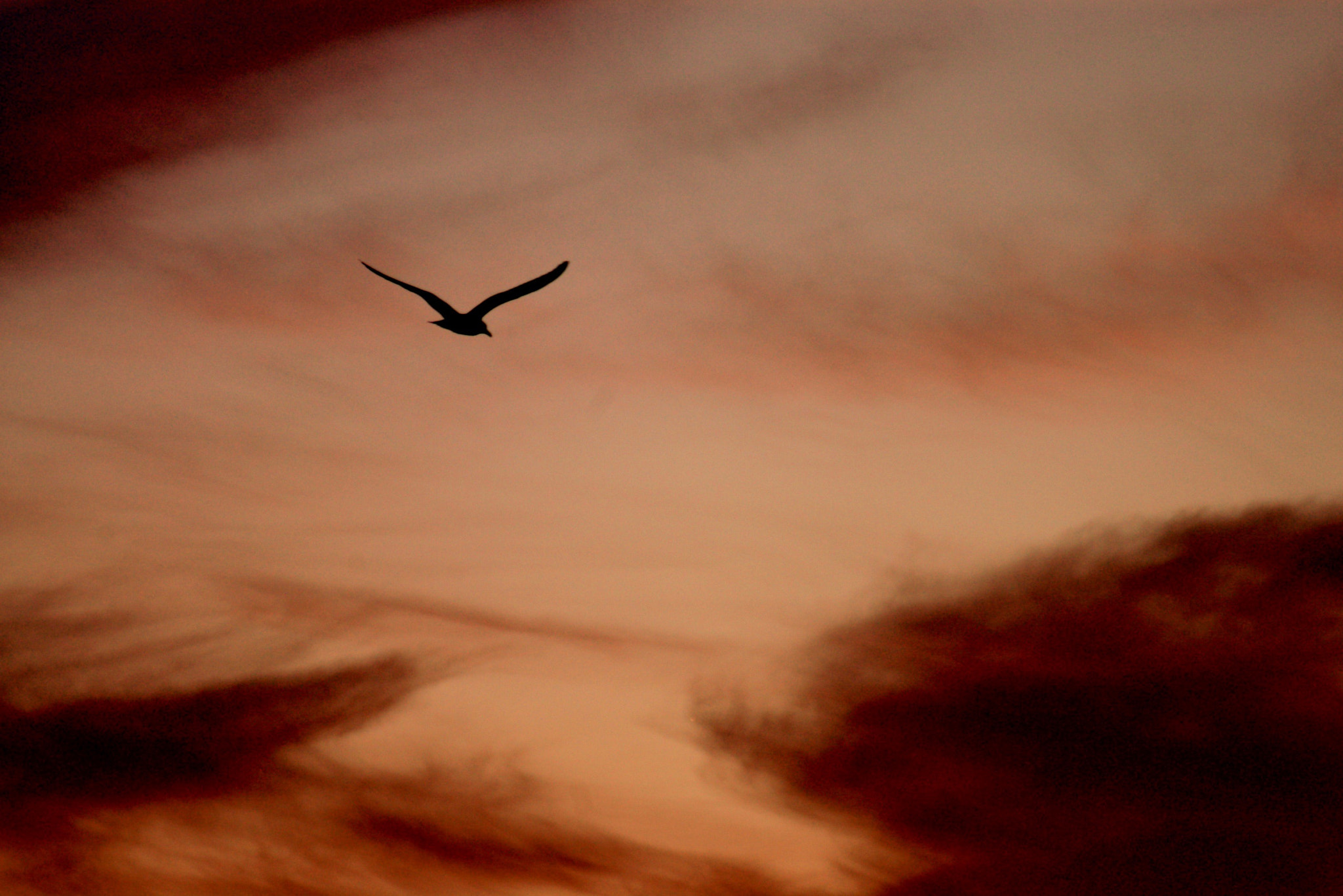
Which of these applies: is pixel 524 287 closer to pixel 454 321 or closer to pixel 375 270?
pixel 454 321

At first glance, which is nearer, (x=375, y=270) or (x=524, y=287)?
(x=375, y=270)

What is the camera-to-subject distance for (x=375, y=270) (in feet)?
98.2

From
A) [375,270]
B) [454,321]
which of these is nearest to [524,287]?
[454,321]

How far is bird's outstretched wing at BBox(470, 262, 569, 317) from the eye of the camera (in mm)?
33531

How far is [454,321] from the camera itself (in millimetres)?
33750

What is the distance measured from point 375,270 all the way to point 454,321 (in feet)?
13.3

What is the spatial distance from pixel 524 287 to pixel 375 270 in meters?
4.68

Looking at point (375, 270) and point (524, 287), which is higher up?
point (524, 287)

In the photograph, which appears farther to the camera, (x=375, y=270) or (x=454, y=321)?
(x=454, y=321)

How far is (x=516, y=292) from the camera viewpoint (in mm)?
33469

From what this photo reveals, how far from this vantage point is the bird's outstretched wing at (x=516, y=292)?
33531 mm

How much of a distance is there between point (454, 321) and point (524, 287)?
6.58 ft
